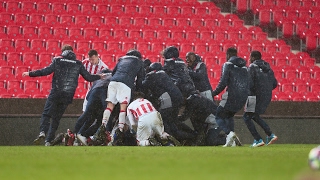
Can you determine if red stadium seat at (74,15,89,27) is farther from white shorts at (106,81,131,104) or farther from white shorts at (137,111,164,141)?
white shorts at (137,111,164,141)

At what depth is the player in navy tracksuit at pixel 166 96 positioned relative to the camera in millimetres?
11922

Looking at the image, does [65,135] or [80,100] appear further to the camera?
[80,100]

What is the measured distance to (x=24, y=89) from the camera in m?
15.9

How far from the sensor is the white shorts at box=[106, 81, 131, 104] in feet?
37.9

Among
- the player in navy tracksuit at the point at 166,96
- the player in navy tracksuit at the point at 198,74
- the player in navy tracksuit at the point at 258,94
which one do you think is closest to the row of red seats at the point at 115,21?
the player in navy tracksuit at the point at 198,74

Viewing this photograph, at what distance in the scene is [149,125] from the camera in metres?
11.2

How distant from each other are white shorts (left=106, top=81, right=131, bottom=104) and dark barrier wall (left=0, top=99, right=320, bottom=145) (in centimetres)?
234

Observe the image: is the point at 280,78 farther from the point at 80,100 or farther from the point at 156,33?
the point at 80,100

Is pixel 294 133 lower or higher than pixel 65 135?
lower

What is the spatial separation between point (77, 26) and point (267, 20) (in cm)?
579

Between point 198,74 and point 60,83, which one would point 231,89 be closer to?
point 198,74

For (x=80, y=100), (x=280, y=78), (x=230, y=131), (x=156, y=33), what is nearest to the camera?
(x=230, y=131)

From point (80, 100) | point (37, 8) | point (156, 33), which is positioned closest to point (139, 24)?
point (156, 33)

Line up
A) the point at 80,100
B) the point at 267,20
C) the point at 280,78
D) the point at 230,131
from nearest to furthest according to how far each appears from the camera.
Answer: the point at 230,131
the point at 80,100
the point at 280,78
the point at 267,20
